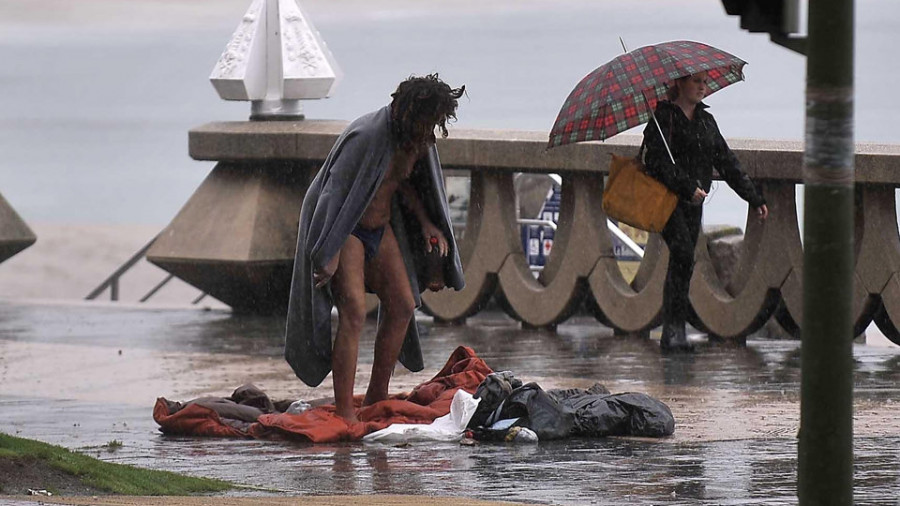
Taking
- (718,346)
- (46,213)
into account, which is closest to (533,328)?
(718,346)

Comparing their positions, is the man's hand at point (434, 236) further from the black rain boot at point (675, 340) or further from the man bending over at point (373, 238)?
the black rain boot at point (675, 340)

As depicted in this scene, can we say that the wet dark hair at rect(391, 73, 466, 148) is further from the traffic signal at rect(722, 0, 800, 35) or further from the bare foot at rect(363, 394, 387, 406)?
the traffic signal at rect(722, 0, 800, 35)

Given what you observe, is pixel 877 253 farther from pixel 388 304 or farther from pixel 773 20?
pixel 773 20

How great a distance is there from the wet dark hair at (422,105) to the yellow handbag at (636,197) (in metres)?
3.56

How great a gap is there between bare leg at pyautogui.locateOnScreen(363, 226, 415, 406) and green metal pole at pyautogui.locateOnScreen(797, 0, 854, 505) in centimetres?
453

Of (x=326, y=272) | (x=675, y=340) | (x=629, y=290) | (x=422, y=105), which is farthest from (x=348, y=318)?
(x=629, y=290)

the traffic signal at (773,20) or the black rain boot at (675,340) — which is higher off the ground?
the traffic signal at (773,20)

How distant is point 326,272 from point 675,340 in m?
4.32

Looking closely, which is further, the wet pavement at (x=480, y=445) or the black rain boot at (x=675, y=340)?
the black rain boot at (x=675, y=340)

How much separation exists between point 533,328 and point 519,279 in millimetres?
371

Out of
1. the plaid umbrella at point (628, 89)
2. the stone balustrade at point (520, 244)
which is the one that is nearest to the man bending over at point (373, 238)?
the plaid umbrella at point (628, 89)

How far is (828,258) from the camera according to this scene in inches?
232

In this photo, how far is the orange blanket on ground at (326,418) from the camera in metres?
9.99

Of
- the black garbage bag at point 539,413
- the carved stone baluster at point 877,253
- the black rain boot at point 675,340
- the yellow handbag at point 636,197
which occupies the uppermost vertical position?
the yellow handbag at point 636,197
